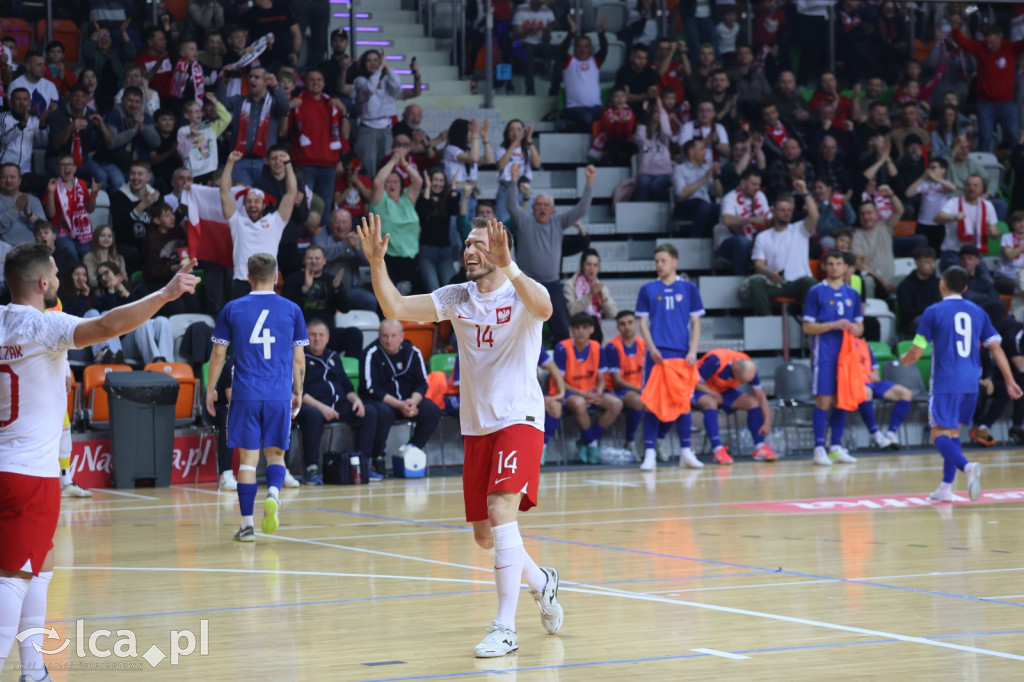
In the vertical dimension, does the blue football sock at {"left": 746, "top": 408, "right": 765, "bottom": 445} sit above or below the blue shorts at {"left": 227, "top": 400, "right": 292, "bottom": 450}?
below

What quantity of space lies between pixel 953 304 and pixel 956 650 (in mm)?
6577

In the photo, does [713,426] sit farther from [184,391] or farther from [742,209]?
[184,391]

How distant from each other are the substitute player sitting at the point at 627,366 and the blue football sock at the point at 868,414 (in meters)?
2.91

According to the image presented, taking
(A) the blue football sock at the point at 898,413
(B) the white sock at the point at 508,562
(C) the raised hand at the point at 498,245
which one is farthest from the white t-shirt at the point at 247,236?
(C) the raised hand at the point at 498,245

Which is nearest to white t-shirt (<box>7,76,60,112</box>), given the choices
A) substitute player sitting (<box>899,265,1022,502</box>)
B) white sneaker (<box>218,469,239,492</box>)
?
white sneaker (<box>218,469,239,492</box>)

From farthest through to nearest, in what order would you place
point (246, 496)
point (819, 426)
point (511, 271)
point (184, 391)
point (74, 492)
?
point (819, 426), point (184, 391), point (74, 492), point (246, 496), point (511, 271)

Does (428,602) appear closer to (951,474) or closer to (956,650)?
(956,650)

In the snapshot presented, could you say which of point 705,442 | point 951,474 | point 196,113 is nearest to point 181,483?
point 196,113

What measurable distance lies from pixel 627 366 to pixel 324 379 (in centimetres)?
384

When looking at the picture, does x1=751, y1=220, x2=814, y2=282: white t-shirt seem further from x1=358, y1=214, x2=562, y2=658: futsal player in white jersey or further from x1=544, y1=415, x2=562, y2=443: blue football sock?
x1=358, y1=214, x2=562, y2=658: futsal player in white jersey

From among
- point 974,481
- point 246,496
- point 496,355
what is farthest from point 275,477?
point 974,481

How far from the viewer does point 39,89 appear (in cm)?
1742

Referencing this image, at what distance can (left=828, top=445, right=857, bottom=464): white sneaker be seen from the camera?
16188 millimetres

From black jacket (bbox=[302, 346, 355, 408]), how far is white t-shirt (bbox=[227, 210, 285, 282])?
1.52m
